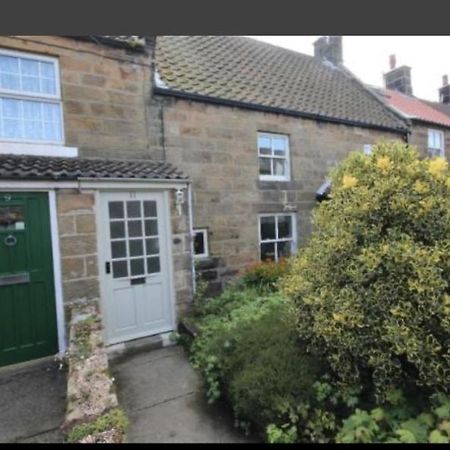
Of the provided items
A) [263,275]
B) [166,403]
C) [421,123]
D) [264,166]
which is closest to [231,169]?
[264,166]

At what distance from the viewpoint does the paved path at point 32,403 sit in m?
3.86

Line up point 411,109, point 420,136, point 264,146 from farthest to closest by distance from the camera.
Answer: point 411,109 < point 420,136 < point 264,146

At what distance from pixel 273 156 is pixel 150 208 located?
166 inches

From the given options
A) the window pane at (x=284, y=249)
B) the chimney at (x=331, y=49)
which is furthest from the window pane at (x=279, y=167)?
the chimney at (x=331, y=49)

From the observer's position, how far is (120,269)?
246 inches

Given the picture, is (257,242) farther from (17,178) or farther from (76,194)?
(17,178)

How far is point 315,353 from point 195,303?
11.1ft

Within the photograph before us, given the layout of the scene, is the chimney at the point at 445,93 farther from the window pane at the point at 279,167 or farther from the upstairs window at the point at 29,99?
the upstairs window at the point at 29,99

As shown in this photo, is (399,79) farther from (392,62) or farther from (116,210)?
(116,210)

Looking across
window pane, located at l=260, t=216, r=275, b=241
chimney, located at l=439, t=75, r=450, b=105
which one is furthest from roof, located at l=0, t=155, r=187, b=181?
chimney, located at l=439, t=75, r=450, b=105

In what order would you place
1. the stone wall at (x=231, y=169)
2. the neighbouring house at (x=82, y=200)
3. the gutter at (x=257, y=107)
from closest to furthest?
1. the neighbouring house at (x=82, y=200)
2. the gutter at (x=257, y=107)
3. the stone wall at (x=231, y=169)

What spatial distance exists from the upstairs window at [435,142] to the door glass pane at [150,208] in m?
11.6

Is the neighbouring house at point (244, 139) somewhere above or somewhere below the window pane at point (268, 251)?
above

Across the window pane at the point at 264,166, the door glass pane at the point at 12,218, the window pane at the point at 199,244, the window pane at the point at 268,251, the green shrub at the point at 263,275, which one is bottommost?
the green shrub at the point at 263,275
